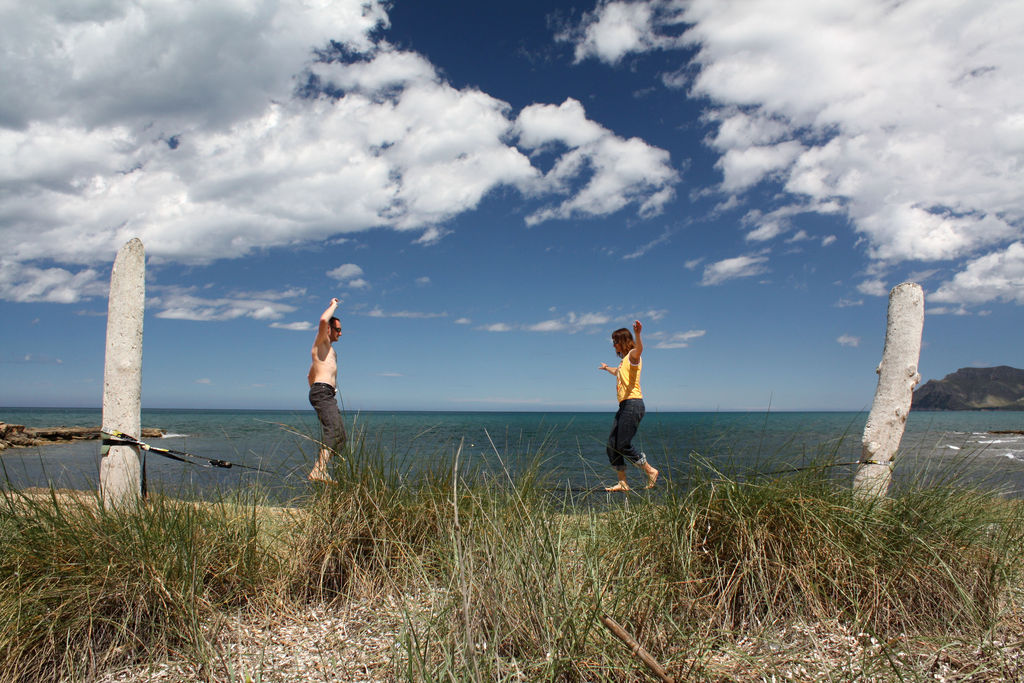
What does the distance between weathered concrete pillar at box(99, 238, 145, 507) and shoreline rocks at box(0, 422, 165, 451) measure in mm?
18758

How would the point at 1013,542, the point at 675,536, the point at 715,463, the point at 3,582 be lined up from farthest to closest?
the point at 715,463 → the point at 1013,542 → the point at 675,536 → the point at 3,582

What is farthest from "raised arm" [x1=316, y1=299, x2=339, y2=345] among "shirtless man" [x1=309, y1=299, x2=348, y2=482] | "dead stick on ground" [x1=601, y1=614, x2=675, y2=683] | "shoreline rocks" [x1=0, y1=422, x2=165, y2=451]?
"shoreline rocks" [x1=0, y1=422, x2=165, y2=451]

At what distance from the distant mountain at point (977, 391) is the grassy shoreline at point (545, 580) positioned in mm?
207164

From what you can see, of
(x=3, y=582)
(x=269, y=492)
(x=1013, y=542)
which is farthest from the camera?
(x=269, y=492)

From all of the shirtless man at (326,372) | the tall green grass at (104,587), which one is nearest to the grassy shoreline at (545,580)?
the tall green grass at (104,587)

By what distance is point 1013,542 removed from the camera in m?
3.84

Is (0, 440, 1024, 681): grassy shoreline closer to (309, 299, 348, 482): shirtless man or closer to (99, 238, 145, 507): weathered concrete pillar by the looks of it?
(99, 238, 145, 507): weathered concrete pillar

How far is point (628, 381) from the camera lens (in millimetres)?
7824

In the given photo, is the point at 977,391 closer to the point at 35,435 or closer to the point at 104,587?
the point at 35,435

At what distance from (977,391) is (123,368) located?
222m

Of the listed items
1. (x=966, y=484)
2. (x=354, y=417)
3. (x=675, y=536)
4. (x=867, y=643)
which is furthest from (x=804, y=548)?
(x=354, y=417)

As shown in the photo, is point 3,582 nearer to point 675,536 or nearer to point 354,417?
point 354,417

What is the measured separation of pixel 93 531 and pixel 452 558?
2.32 meters

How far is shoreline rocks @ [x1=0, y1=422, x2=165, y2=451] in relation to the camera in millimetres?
22922
